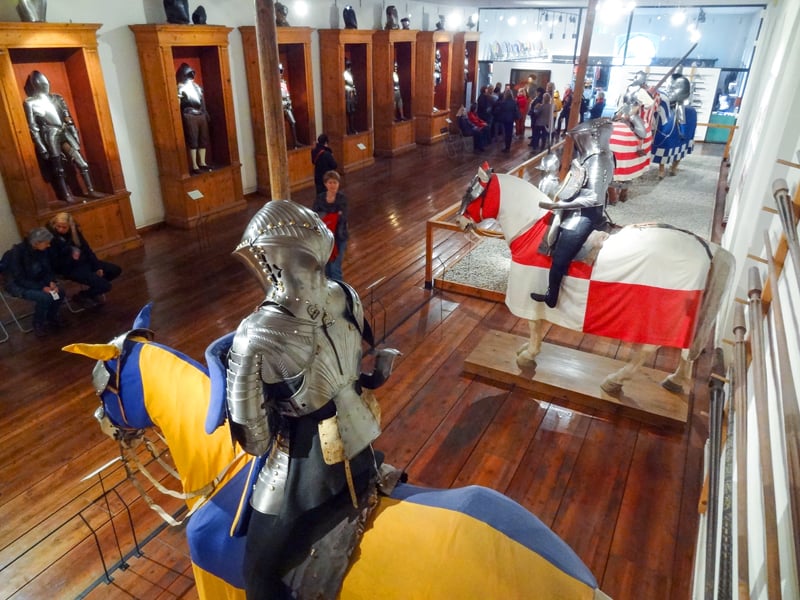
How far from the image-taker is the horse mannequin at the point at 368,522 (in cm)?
152

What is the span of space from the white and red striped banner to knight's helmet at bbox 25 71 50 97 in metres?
5.17

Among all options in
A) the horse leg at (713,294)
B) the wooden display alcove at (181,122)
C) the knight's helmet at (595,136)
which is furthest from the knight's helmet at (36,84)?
the horse leg at (713,294)

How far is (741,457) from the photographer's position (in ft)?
5.63

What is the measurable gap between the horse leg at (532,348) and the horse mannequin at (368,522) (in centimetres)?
243

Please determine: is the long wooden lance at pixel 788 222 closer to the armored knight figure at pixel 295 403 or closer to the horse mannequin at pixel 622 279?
the horse mannequin at pixel 622 279

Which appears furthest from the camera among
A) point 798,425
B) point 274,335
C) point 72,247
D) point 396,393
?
point 72,247

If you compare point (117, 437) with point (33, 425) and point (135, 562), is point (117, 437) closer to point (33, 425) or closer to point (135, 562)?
point (135, 562)

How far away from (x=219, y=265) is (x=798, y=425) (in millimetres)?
5713

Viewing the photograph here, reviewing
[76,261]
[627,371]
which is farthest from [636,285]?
[76,261]

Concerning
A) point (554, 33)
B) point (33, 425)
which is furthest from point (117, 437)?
point (554, 33)

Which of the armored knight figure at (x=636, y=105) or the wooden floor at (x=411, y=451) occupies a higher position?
the armored knight figure at (x=636, y=105)

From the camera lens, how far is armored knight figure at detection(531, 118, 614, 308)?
3564 millimetres

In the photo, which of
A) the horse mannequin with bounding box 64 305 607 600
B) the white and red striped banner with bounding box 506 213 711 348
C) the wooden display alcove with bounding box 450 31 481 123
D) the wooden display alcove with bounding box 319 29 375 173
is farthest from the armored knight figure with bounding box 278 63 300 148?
the horse mannequin with bounding box 64 305 607 600

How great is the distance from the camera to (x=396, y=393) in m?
3.98
